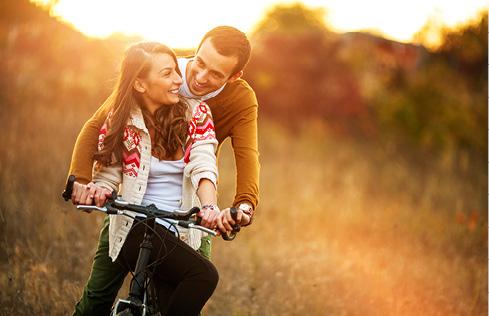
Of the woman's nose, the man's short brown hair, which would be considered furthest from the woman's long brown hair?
the man's short brown hair

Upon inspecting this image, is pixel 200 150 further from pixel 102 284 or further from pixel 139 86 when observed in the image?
pixel 102 284

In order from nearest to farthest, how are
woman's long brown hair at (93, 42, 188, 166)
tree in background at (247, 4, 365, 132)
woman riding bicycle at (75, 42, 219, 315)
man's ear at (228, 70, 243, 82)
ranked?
woman riding bicycle at (75, 42, 219, 315), woman's long brown hair at (93, 42, 188, 166), man's ear at (228, 70, 243, 82), tree in background at (247, 4, 365, 132)

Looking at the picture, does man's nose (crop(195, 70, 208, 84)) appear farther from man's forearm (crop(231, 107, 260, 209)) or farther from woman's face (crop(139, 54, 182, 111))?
man's forearm (crop(231, 107, 260, 209))

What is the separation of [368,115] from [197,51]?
16.0 metres

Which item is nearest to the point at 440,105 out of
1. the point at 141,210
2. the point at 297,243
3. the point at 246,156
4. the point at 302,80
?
the point at 302,80

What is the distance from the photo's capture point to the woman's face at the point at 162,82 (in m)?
3.84

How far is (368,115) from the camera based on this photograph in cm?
1981

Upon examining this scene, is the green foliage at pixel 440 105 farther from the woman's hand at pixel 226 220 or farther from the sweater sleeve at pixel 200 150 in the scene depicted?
the woman's hand at pixel 226 220

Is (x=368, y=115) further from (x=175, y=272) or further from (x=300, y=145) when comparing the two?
(x=175, y=272)

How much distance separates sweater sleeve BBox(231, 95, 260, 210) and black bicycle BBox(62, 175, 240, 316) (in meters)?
0.39

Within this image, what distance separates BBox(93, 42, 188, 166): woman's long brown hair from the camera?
12.4 feet

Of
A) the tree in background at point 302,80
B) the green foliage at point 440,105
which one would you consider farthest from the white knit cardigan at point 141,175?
the tree in background at point 302,80

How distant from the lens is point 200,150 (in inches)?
150

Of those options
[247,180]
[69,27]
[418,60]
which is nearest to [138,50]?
[247,180]
